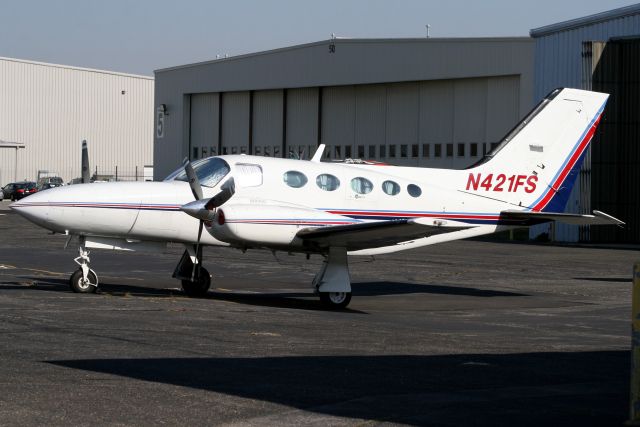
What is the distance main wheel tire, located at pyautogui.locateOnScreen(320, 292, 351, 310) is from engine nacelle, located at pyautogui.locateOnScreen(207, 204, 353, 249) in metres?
1.03

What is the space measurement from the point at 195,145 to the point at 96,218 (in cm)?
6067

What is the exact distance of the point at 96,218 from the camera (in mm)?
18469

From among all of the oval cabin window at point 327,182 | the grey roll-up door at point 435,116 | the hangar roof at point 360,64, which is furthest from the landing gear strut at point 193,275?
the grey roll-up door at point 435,116

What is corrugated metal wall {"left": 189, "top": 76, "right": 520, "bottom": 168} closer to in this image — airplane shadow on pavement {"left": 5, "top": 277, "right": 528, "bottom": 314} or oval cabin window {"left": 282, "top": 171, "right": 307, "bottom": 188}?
airplane shadow on pavement {"left": 5, "top": 277, "right": 528, "bottom": 314}

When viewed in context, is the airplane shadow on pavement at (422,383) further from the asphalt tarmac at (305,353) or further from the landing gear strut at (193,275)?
the landing gear strut at (193,275)

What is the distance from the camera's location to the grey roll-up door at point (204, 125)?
76.9 meters

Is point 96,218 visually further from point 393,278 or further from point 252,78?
point 252,78

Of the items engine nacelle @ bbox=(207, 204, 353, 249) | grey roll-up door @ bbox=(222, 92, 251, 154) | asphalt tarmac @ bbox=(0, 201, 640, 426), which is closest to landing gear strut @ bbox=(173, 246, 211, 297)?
asphalt tarmac @ bbox=(0, 201, 640, 426)

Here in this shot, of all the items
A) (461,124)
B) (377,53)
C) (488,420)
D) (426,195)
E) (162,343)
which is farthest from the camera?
(377,53)

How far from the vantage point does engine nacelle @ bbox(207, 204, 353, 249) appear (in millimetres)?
18188

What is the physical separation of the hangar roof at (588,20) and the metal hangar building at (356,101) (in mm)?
2998

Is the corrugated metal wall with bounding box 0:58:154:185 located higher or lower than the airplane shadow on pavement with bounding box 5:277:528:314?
higher

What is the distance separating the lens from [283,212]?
18641mm

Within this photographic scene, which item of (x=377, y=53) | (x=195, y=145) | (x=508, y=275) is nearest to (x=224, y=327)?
(x=508, y=275)
